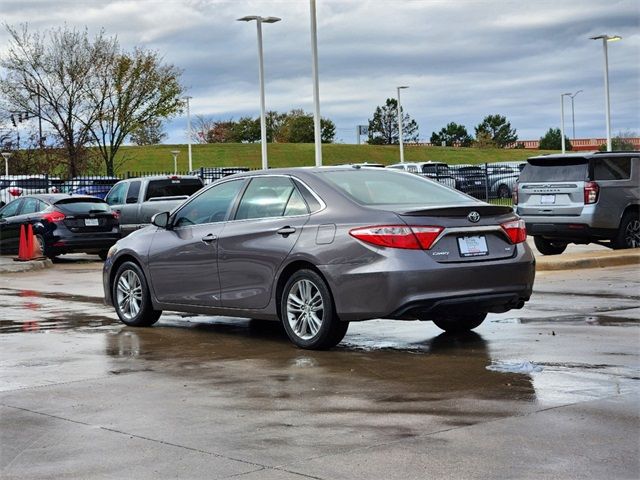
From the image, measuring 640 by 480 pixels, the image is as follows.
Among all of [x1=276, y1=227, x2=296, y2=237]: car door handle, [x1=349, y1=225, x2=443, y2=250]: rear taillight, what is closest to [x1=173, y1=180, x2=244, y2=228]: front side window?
[x1=276, y1=227, x2=296, y2=237]: car door handle

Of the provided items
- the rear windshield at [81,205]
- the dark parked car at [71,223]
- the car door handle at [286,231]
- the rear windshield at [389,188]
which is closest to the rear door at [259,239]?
the car door handle at [286,231]

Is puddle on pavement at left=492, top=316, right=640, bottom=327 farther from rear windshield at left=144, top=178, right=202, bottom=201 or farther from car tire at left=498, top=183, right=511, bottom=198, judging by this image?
car tire at left=498, top=183, right=511, bottom=198

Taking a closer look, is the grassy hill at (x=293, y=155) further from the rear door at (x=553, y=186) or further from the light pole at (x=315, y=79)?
the rear door at (x=553, y=186)

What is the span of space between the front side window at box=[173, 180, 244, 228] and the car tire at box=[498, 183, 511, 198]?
33.8 metres

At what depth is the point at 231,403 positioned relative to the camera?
7.22 meters

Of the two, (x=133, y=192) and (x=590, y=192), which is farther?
(x=133, y=192)

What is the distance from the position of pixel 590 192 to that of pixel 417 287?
1027 centimetres

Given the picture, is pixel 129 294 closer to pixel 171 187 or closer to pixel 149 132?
pixel 171 187

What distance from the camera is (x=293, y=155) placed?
349ft

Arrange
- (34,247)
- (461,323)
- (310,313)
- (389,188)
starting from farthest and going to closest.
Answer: (34,247) → (461,323) → (389,188) → (310,313)

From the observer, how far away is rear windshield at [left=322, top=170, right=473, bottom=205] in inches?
376

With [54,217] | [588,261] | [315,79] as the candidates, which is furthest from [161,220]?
[315,79]

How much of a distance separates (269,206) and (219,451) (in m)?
4.61

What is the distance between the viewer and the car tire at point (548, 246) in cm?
2005
